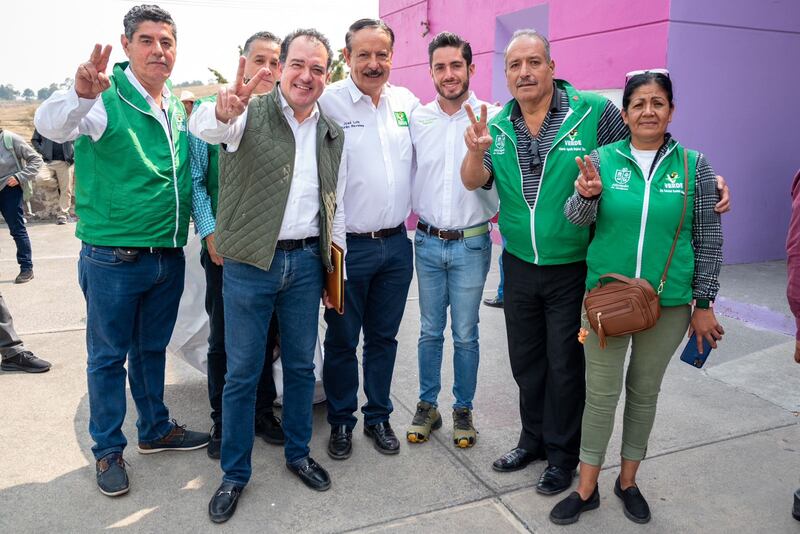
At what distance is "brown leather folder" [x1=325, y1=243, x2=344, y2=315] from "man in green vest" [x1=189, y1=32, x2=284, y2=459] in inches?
20.5

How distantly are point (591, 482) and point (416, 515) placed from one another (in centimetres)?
78

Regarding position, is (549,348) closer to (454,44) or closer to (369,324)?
(369,324)

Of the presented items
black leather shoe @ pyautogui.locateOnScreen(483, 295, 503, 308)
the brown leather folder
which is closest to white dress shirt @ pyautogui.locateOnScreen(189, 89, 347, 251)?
the brown leather folder

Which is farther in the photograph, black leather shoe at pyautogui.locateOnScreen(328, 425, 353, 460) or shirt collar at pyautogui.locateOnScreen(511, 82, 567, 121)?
black leather shoe at pyautogui.locateOnScreen(328, 425, 353, 460)

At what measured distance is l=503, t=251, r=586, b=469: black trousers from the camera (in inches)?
116

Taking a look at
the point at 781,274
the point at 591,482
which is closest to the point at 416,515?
the point at 591,482

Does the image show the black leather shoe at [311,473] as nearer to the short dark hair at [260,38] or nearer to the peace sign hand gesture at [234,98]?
the peace sign hand gesture at [234,98]

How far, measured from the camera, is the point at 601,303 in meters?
2.56

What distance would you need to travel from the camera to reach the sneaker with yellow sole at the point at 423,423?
3443 millimetres

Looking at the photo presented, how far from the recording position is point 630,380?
2758 millimetres

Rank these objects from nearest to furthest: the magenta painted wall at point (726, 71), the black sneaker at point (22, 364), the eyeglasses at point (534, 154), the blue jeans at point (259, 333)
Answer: the blue jeans at point (259, 333) → the eyeglasses at point (534, 154) → the black sneaker at point (22, 364) → the magenta painted wall at point (726, 71)

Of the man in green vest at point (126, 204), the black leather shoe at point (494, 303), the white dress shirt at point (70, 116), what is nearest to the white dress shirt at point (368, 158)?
the man in green vest at point (126, 204)

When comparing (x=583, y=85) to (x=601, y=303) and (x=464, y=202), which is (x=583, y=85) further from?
(x=601, y=303)

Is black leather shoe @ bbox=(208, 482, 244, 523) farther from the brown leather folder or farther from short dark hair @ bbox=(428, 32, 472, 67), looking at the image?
short dark hair @ bbox=(428, 32, 472, 67)
